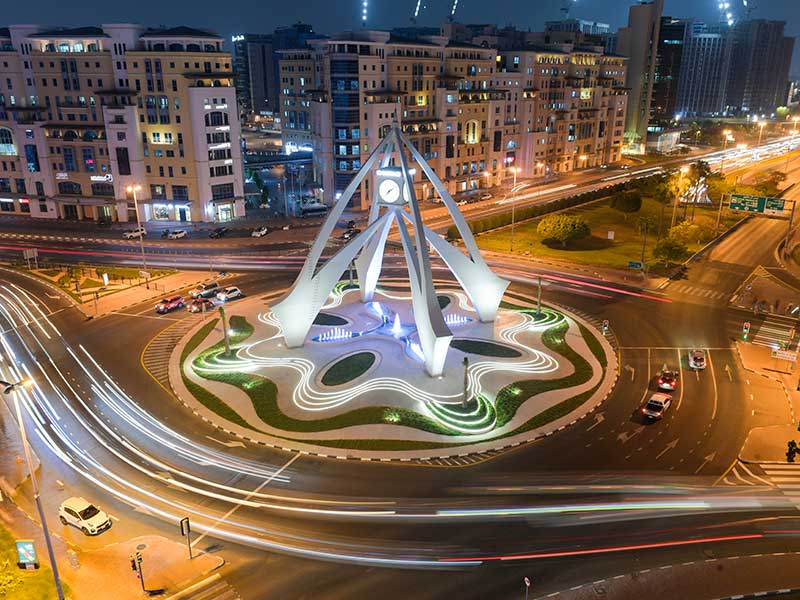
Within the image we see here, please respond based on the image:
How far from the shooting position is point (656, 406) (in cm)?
4353

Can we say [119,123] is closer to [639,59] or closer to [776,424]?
[776,424]

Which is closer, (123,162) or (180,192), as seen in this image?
(123,162)

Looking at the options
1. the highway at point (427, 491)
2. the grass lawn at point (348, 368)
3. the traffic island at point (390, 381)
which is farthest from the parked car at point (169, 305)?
the grass lawn at point (348, 368)

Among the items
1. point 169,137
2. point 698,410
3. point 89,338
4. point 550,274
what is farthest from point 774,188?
point 89,338

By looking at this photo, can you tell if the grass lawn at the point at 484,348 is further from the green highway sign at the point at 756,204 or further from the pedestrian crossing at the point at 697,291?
the green highway sign at the point at 756,204

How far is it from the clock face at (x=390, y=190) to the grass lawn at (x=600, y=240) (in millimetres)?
34035

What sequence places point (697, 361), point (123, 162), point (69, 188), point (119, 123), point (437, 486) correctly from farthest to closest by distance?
1. point (69, 188)
2. point (123, 162)
3. point (119, 123)
4. point (697, 361)
5. point (437, 486)

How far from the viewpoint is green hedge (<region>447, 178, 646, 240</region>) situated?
94.6 meters

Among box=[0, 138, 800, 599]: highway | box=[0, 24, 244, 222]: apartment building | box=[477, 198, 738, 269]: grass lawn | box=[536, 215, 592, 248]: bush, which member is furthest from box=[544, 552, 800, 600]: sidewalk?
box=[0, 24, 244, 222]: apartment building

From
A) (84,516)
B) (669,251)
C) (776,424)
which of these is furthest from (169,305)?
(669,251)

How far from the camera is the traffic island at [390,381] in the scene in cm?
4178

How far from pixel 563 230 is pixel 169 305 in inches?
2041

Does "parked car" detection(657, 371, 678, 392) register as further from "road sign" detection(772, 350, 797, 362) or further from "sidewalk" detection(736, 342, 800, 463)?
"road sign" detection(772, 350, 797, 362)

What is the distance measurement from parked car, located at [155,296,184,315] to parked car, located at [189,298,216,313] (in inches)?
47.7
